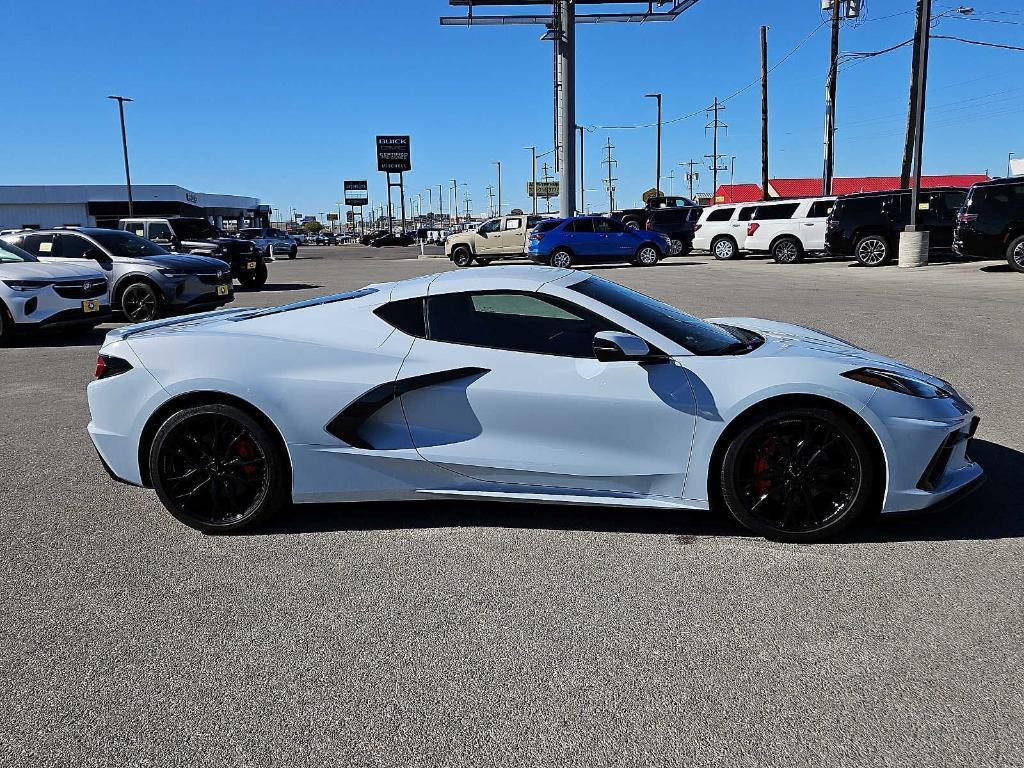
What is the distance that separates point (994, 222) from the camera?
1873cm

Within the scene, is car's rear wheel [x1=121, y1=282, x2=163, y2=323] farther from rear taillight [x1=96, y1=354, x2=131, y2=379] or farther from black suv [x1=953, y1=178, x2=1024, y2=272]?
black suv [x1=953, y1=178, x2=1024, y2=272]

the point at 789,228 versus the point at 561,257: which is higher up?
the point at 789,228

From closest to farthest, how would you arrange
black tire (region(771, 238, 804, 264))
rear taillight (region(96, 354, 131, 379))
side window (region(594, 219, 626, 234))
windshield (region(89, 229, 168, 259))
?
rear taillight (region(96, 354, 131, 379)), windshield (region(89, 229, 168, 259)), black tire (region(771, 238, 804, 264)), side window (region(594, 219, 626, 234))

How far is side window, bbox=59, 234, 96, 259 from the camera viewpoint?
14617 mm

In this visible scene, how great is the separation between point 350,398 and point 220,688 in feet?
5.32

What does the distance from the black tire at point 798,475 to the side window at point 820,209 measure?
2454 cm

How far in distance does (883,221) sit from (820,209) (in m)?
3.14

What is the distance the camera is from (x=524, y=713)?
108 inches

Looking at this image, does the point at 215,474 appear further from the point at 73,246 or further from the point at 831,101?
the point at 831,101

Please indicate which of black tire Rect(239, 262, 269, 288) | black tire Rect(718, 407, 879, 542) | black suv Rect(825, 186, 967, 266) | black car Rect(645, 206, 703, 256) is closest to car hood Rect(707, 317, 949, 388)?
black tire Rect(718, 407, 879, 542)

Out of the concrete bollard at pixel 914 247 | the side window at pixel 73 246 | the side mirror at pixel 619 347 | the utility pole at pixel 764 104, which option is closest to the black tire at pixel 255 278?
the side window at pixel 73 246

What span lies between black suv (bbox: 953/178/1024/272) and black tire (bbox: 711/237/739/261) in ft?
36.2

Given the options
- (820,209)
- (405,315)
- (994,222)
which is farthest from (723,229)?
(405,315)

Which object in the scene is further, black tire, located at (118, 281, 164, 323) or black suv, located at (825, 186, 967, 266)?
black suv, located at (825, 186, 967, 266)
